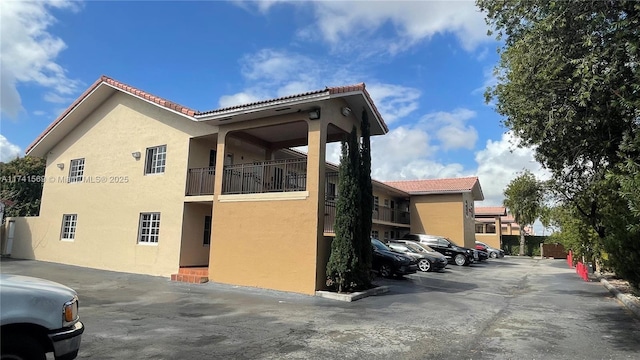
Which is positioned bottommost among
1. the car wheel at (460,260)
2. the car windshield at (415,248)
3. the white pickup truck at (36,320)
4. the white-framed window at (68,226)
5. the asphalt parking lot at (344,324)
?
the asphalt parking lot at (344,324)

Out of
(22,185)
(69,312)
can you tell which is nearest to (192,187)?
(69,312)

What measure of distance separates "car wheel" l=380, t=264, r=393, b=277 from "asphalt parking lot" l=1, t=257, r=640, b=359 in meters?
3.03

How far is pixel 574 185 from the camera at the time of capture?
544 inches

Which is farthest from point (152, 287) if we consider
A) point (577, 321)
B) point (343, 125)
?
point (577, 321)

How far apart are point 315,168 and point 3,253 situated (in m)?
19.8

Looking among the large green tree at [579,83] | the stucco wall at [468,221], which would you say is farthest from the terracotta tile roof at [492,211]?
the large green tree at [579,83]

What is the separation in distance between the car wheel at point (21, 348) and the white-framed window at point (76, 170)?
17.9 meters

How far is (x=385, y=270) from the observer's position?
54.6 ft

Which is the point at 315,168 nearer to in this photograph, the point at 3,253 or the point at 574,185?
the point at 574,185

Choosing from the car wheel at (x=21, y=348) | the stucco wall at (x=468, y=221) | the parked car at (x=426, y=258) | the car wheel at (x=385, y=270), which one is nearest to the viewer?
the car wheel at (x=21, y=348)

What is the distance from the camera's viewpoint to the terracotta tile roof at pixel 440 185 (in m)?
29.8

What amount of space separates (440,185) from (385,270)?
642 inches

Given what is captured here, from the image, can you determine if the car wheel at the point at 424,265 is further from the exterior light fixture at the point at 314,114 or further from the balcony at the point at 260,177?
the exterior light fixture at the point at 314,114

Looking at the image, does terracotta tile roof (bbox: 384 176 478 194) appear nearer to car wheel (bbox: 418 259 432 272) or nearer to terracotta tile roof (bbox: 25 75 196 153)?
car wheel (bbox: 418 259 432 272)
